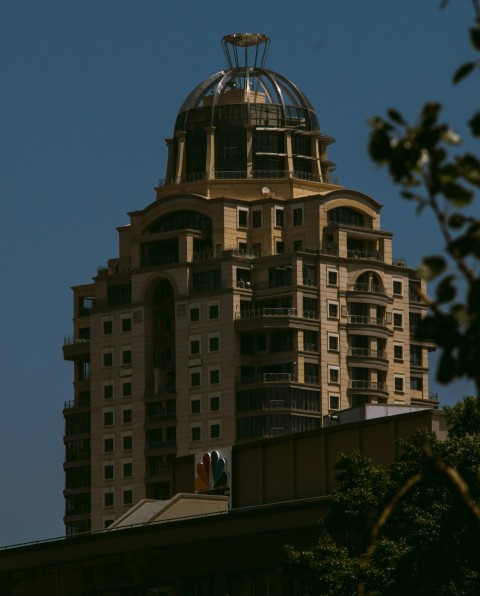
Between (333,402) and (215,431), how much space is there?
11.7 m

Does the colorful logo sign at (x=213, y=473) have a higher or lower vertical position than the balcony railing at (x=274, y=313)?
lower

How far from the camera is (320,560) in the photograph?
6306cm

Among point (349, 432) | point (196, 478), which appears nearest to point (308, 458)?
point (349, 432)

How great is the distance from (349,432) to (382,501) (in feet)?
95.2

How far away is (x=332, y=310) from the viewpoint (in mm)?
198500

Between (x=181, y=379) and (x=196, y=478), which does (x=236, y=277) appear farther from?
(x=196, y=478)

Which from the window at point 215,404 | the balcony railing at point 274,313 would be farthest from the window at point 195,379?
the balcony railing at point 274,313

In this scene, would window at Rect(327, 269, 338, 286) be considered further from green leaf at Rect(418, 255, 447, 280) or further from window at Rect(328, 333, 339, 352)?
green leaf at Rect(418, 255, 447, 280)

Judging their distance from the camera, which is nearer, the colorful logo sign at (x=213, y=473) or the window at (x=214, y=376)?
the colorful logo sign at (x=213, y=473)

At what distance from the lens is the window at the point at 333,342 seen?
651 feet

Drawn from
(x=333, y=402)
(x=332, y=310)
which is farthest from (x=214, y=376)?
(x=332, y=310)

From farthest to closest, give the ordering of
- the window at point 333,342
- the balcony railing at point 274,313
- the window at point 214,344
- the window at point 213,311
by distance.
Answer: the window at point 333,342, the window at point 213,311, the window at point 214,344, the balcony railing at point 274,313

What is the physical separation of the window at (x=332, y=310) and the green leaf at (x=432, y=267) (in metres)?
183

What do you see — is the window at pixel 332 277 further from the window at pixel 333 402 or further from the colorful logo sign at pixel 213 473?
the colorful logo sign at pixel 213 473
